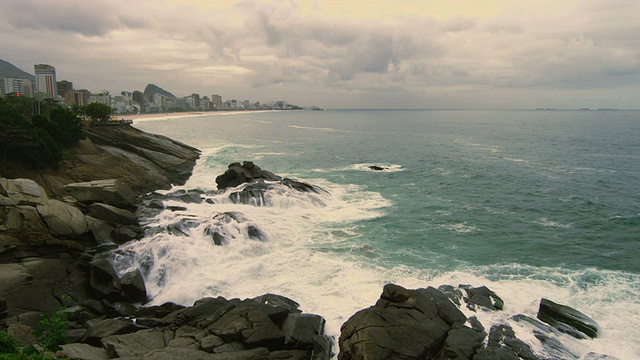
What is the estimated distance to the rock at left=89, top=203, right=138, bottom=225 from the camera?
30.8 metres

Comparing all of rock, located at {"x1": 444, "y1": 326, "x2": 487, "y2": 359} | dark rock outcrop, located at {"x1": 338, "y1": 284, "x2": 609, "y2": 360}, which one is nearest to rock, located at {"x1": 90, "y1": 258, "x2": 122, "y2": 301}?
dark rock outcrop, located at {"x1": 338, "y1": 284, "x2": 609, "y2": 360}

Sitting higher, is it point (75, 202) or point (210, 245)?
point (75, 202)

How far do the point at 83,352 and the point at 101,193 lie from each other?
856 inches

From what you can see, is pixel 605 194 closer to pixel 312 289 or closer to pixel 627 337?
pixel 627 337

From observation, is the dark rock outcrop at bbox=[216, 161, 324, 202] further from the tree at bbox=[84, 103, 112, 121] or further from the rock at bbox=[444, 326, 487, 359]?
the tree at bbox=[84, 103, 112, 121]

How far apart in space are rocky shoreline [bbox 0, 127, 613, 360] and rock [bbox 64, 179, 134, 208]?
1186 mm

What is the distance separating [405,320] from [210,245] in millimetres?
17088

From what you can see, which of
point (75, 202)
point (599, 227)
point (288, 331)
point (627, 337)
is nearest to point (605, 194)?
point (599, 227)

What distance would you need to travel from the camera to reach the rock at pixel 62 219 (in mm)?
26156

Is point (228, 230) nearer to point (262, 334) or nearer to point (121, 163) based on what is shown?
point (262, 334)

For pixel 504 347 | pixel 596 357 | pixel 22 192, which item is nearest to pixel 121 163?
pixel 22 192

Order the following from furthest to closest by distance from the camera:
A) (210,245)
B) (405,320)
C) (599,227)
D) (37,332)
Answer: (599,227)
(210,245)
(405,320)
(37,332)

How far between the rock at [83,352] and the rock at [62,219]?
43.9 ft

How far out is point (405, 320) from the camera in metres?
16.9
